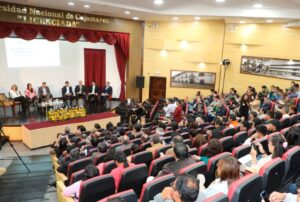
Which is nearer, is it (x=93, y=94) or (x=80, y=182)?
(x=80, y=182)

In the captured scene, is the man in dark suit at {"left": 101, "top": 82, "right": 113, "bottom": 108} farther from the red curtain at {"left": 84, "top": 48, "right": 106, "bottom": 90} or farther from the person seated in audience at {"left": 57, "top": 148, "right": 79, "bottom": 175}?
the person seated in audience at {"left": 57, "top": 148, "right": 79, "bottom": 175}

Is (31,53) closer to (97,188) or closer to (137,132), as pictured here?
(137,132)

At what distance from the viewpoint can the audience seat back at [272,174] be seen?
2662 mm

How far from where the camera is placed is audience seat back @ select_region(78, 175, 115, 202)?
2861 mm

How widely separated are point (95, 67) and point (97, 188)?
10824 millimetres

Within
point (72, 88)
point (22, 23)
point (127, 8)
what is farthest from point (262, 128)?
point (72, 88)

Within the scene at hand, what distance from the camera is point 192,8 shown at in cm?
1037

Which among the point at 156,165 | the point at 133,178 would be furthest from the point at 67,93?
the point at 133,178

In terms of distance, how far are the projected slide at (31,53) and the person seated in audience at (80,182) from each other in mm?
9110

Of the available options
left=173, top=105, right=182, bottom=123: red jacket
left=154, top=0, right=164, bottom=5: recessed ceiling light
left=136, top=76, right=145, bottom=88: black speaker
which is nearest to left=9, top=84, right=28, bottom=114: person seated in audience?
left=136, top=76, right=145, bottom=88: black speaker

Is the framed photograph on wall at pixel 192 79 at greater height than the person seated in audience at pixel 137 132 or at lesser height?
greater

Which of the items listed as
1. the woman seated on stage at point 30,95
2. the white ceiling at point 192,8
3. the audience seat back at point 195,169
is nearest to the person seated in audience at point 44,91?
the woman seated on stage at point 30,95

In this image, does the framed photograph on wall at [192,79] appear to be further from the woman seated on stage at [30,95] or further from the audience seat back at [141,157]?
the audience seat back at [141,157]

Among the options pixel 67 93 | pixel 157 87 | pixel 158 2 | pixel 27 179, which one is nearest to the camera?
pixel 27 179
